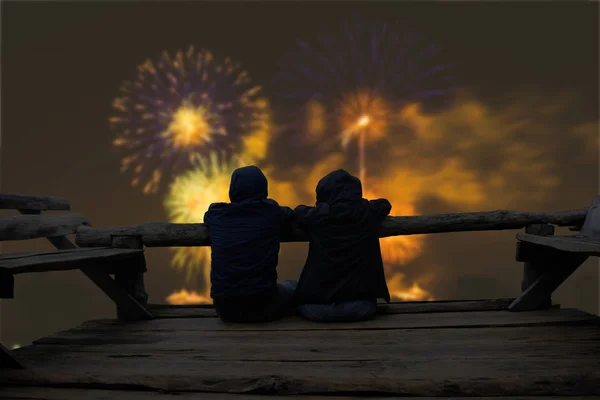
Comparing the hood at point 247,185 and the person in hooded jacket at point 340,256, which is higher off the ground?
the hood at point 247,185

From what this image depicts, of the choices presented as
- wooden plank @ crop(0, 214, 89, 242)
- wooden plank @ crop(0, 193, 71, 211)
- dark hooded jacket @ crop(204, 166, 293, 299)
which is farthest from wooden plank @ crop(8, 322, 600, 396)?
wooden plank @ crop(0, 193, 71, 211)

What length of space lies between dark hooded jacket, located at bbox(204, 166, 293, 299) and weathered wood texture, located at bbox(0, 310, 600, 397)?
38 centimetres

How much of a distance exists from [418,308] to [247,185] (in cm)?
198

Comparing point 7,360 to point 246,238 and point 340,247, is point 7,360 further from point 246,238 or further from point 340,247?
point 340,247

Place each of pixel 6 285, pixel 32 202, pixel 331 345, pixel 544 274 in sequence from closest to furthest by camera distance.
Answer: pixel 6 285, pixel 331 345, pixel 544 274, pixel 32 202

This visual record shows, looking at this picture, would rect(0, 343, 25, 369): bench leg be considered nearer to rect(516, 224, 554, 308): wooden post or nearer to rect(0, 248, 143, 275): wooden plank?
rect(0, 248, 143, 275): wooden plank

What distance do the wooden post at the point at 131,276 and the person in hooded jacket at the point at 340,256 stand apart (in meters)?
1.62

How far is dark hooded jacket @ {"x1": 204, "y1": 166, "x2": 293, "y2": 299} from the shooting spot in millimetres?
3955

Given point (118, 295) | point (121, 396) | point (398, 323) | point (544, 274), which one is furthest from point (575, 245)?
point (118, 295)

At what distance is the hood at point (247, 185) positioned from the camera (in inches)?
161

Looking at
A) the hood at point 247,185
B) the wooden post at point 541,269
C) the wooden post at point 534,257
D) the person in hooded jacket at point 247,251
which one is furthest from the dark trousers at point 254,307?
the wooden post at point 534,257

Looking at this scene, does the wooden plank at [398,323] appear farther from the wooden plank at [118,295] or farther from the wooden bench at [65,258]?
the wooden bench at [65,258]

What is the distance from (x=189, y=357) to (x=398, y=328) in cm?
163

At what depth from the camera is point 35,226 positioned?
5645 millimetres
